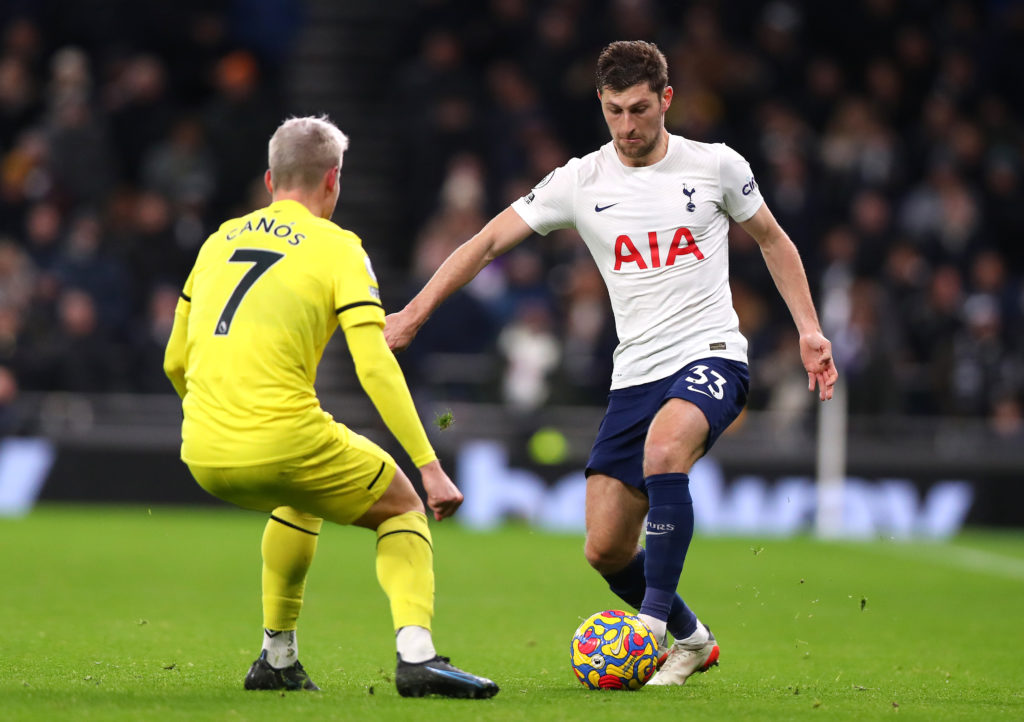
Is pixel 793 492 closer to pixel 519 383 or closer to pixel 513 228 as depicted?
pixel 519 383

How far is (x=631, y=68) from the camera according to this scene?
20.7 ft

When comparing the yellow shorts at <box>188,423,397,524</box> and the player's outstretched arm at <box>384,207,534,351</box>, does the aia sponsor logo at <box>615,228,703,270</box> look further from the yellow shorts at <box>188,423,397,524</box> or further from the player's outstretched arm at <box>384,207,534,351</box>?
the yellow shorts at <box>188,423,397,524</box>

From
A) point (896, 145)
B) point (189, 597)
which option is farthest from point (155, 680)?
point (896, 145)

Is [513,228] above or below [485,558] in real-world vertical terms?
above

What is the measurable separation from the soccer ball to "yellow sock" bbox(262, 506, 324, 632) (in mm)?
1101

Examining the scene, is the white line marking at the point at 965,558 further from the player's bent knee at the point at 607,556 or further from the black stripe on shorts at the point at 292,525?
the black stripe on shorts at the point at 292,525

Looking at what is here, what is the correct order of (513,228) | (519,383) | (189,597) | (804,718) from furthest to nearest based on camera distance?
(519,383), (189,597), (513,228), (804,718)

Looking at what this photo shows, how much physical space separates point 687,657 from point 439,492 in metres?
1.82

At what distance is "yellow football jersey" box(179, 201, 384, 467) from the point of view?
5324 millimetres

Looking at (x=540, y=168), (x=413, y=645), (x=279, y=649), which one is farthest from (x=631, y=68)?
(x=540, y=168)

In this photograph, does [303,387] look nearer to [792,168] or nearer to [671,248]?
[671,248]

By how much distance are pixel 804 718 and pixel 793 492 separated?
33.9 feet

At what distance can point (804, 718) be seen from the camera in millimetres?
5328

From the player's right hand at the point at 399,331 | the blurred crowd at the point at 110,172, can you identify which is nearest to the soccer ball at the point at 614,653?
the player's right hand at the point at 399,331
